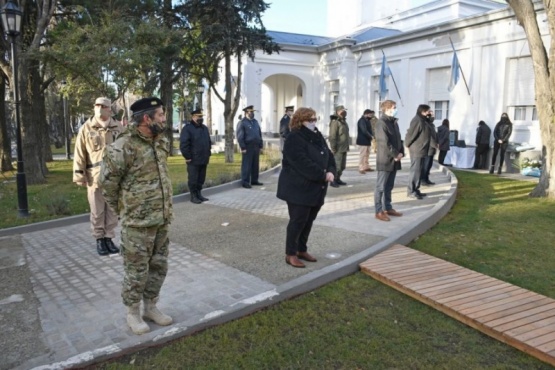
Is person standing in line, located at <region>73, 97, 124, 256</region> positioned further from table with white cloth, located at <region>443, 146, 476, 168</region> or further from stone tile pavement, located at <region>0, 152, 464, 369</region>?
table with white cloth, located at <region>443, 146, 476, 168</region>

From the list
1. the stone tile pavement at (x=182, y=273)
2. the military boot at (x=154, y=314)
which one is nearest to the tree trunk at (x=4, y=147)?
the stone tile pavement at (x=182, y=273)

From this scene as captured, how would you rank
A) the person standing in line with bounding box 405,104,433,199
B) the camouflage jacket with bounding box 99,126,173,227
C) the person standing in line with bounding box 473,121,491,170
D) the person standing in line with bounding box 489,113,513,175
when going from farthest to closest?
the person standing in line with bounding box 473,121,491,170 → the person standing in line with bounding box 489,113,513,175 → the person standing in line with bounding box 405,104,433,199 → the camouflage jacket with bounding box 99,126,173,227

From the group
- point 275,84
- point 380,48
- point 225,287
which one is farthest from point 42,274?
point 275,84

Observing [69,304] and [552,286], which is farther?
[552,286]

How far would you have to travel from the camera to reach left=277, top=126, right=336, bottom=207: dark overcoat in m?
4.94

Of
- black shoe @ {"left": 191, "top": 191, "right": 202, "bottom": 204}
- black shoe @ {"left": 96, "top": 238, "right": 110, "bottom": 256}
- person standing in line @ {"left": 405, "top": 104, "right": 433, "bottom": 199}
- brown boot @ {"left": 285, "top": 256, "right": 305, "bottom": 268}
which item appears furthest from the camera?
black shoe @ {"left": 191, "top": 191, "right": 202, "bottom": 204}

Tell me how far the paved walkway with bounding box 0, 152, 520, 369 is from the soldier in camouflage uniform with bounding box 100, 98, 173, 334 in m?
0.51

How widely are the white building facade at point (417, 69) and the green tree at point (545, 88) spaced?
22.5 ft

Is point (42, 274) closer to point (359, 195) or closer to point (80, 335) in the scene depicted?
point (80, 335)

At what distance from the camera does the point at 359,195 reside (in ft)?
33.3

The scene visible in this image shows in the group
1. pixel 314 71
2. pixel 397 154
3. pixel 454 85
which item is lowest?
pixel 397 154

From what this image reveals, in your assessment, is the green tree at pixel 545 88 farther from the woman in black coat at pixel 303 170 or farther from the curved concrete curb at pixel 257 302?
the woman in black coat at pixel 303 170

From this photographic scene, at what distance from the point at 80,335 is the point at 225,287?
4.88 ft

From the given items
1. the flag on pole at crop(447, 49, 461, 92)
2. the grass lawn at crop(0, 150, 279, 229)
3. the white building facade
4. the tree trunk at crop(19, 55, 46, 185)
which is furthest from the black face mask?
the flag on pole at crop(447, 49, 461, 92)
